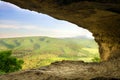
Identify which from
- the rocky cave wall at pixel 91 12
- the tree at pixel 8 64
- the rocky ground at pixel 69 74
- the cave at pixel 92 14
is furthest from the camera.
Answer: the tree at pixel 8 64

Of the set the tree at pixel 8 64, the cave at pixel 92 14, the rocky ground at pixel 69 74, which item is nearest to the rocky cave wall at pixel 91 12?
the cave at pixel 92 14

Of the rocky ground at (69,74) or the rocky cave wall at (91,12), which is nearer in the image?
the rocky ground at (69,74)

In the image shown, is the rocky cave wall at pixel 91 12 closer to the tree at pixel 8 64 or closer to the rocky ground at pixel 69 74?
the rocky ground at pixel 69 74

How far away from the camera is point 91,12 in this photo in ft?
66.2

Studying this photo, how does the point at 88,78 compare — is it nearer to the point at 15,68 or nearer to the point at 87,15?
the point at 87,15

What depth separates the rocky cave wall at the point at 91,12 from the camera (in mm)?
17703

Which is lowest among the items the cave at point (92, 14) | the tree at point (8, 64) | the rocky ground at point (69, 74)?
the tree at point (8, 64)

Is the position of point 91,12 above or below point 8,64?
above

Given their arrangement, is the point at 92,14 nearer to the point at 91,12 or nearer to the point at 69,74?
the point at 91,12

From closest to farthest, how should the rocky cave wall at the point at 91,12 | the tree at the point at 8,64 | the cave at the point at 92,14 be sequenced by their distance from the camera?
the cave at the point at 92,14 → the rocky cave wall at the point at 91,12 → the tree at the point at 8,64

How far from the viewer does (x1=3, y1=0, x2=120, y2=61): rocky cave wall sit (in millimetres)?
17703

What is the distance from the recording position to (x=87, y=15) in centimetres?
2119

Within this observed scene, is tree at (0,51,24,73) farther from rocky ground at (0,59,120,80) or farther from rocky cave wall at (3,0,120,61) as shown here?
rocky ground at (0,59,120,80)

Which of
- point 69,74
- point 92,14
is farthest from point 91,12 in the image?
point 69,74
